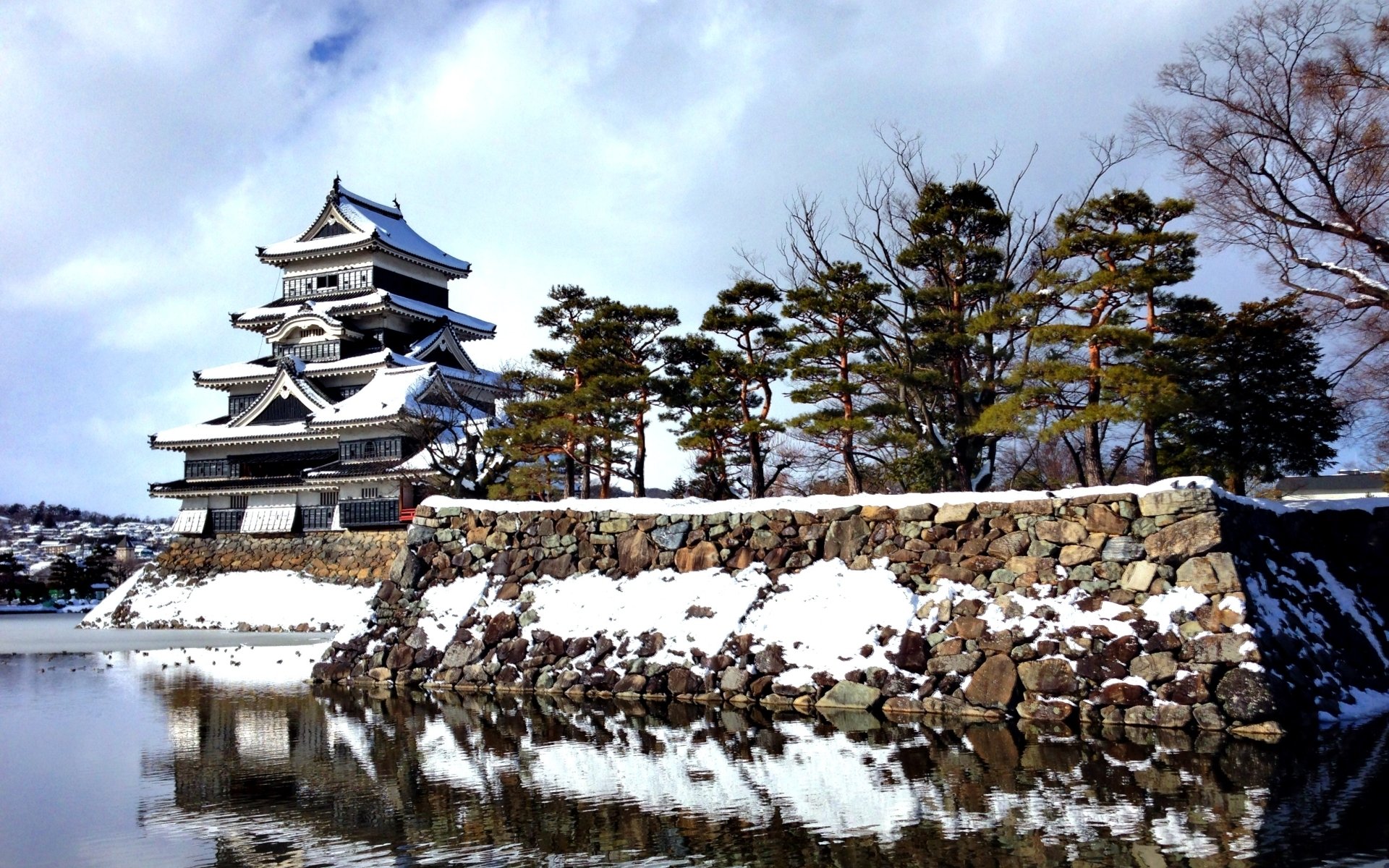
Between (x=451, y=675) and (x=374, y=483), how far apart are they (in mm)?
20651

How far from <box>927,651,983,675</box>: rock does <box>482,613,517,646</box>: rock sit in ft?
16.2

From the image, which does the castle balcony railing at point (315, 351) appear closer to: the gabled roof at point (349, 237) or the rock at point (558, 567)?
the gabled roof at point (349, 237)

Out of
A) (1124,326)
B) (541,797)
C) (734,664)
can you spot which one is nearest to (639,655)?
(734,664)

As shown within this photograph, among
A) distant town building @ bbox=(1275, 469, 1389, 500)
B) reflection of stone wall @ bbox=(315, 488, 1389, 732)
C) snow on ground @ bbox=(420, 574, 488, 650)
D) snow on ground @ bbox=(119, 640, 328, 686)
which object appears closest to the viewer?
reflection of stone wall @ bbox=(315, 488, 1389, 732)

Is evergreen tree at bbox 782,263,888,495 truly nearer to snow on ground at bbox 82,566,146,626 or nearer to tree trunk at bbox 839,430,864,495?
tree trunk at bbox 839,430,864,495

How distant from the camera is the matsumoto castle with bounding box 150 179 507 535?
3109 cm

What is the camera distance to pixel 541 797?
650 centimetres

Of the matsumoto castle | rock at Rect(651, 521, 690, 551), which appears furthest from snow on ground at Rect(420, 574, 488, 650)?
the matsumoto castle

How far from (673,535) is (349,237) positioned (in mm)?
28021

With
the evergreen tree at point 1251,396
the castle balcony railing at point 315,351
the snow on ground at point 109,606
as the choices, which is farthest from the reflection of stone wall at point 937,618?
the castle balcony railing at point 315,351

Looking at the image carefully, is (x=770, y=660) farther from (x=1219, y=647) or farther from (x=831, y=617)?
(x=1219, y=647)

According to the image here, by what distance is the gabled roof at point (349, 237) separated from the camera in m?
35.6

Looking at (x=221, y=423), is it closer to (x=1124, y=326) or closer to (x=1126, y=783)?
(x=1124, y=326)

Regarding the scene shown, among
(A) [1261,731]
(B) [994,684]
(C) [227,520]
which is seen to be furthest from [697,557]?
(C) [227,520]
